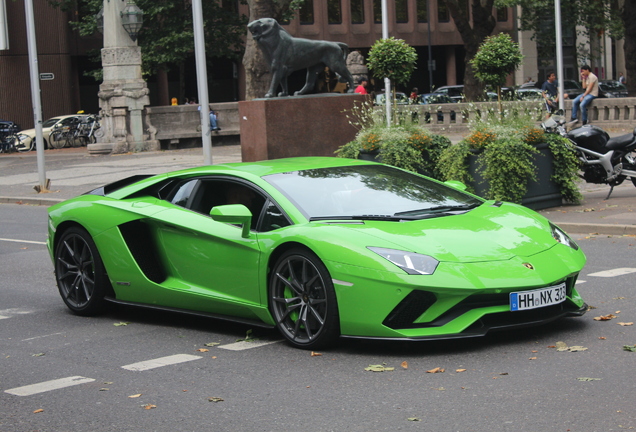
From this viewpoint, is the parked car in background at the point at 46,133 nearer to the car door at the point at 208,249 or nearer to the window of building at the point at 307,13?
the window of building at the point at 307,13

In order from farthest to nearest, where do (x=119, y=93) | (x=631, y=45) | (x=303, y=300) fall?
(x=631, y=45) → (x=119, y=93) → (x=303, y=300)

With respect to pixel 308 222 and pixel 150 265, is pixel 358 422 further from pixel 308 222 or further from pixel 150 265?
pixel 150 265

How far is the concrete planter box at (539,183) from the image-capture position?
14703mm

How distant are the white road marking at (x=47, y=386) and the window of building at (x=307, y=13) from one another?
Result: 208ft

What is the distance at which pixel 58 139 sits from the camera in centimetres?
4272

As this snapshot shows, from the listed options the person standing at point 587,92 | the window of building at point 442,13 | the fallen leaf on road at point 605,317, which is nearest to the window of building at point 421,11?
the window of building at point 442,13

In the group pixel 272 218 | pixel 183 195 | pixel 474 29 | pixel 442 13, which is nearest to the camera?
pixel 272 218

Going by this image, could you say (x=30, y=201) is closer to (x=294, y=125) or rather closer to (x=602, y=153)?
(x=294, y=125)

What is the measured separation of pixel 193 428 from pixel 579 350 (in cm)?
262

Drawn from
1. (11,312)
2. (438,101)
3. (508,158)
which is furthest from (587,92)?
(11,312)

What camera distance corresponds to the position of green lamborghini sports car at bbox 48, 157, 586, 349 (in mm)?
6367

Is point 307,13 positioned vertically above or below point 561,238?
above

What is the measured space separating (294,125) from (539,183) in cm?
665

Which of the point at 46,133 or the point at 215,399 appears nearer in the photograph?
the point at 215,399
